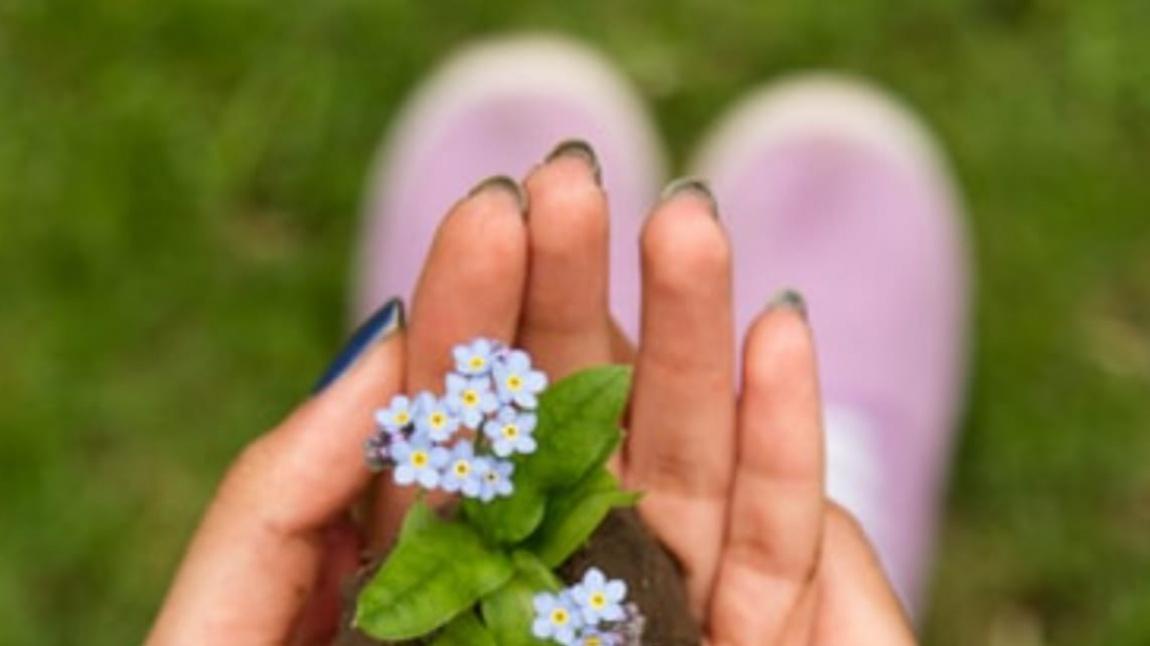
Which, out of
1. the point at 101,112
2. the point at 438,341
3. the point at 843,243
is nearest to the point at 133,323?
the point at 101,112

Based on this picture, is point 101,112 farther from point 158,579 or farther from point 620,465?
point 620,465

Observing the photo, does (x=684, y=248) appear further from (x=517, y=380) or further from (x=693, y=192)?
(x=517, y=380)

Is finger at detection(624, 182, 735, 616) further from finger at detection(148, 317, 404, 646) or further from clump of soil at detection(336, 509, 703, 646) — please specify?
finger at detection(148, 317, 404, 646)

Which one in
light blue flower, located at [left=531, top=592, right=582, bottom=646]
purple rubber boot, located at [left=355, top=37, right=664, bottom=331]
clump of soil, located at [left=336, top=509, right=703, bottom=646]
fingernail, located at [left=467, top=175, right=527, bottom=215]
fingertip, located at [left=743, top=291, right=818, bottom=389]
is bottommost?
light blue flower, located at [left=531, top=592, right=582, bottom=646]

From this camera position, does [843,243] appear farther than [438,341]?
Yes

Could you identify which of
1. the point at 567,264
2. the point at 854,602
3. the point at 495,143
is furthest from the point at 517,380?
the point at 495,143

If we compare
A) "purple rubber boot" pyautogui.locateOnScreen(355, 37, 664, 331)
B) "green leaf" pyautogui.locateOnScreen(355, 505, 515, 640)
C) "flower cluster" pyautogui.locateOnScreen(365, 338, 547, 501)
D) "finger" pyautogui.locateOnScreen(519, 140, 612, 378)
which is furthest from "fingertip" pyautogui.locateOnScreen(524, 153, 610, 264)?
"purple rubber boot" pyautogui.locateOnScreen(355, 37, 664, 331)

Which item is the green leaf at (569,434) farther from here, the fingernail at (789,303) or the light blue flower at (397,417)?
the fingernail at (789,303)
